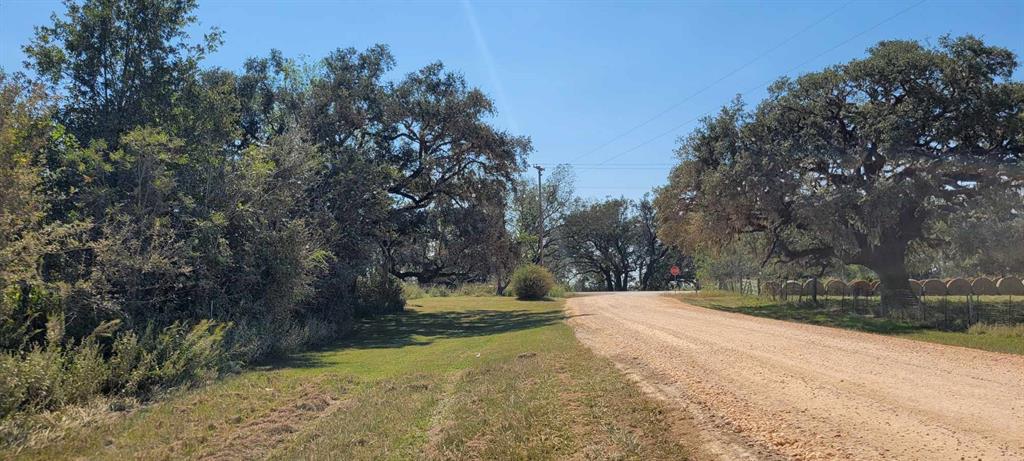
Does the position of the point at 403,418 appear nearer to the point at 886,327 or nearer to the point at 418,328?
the point at 886,327

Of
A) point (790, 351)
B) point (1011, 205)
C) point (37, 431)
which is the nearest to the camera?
point (37, 431)

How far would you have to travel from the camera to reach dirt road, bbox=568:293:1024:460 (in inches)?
240

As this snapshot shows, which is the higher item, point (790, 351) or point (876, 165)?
point (876, 165)

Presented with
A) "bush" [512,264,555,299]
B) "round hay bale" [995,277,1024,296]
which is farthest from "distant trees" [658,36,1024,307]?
"bush" [512,264,555,299]

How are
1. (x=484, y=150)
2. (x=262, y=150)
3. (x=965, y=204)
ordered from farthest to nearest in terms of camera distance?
1. (x=484, y=150)
2. (x=965, y=204)
3. (x=262, y=150)

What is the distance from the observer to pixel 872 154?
2525cm

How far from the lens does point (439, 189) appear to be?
3186 centimetres

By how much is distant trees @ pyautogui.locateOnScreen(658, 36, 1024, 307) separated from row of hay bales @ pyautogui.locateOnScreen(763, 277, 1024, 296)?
2390mm

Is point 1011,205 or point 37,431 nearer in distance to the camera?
point 37,431

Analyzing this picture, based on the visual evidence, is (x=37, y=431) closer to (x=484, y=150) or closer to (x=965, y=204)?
(x=484, y=150)

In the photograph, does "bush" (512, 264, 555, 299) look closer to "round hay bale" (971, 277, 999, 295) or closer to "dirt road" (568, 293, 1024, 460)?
"round hay bale" (971, 277, 999, 295)

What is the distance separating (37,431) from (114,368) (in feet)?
8.81

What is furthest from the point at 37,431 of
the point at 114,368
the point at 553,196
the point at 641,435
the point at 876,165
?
the point at 553,196

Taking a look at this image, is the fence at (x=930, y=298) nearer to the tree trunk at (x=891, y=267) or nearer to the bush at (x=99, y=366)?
the tree trunk at (x=891, y=267)
